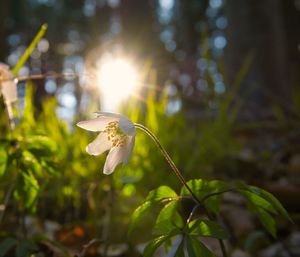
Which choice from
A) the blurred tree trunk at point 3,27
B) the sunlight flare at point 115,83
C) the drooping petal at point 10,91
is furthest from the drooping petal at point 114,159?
the blurred tree trunk at point 3,27

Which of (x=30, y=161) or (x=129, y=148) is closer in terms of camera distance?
(x=129, y=148)

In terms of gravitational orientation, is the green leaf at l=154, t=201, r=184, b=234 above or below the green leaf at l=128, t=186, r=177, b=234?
below

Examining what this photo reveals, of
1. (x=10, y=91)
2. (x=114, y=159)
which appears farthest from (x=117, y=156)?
(x=10, y=91)

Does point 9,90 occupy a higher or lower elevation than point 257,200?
higher

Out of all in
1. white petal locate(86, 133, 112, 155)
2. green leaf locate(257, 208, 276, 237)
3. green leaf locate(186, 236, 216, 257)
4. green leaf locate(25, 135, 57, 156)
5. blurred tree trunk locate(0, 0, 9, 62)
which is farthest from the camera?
blurred tree trunk locate(0, 0, 9, 62)

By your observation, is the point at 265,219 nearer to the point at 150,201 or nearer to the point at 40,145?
the point at 150,201

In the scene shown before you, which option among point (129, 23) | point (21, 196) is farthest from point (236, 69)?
point (21, 196)

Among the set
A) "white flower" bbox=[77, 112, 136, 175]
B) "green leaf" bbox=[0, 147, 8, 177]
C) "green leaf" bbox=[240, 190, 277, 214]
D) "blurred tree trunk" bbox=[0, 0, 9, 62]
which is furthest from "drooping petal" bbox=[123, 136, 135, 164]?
"blurred tree trunk" bbox=[0, 0, 9, 62]

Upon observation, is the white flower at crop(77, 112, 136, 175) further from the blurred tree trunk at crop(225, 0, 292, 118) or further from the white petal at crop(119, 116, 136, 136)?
the blurred tree trunk at crop(225, 0, 292, 118)
